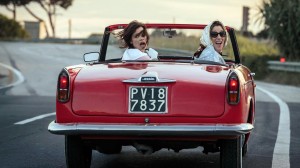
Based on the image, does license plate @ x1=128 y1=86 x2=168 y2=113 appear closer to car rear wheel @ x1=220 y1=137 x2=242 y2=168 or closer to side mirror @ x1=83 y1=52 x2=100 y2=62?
car rear wheel @ x1=220 y1=137 x2=242 y2=168

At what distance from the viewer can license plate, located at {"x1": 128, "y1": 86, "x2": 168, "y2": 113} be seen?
248 inches

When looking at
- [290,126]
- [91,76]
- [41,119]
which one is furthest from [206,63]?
[41,119]

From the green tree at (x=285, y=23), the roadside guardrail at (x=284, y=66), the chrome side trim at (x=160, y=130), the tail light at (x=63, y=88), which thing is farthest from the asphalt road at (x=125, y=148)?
the green tree at (x=285, y=23)

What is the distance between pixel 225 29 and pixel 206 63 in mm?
752

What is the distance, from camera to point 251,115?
741 cm

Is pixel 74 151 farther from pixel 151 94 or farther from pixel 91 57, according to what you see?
pixel 91 57

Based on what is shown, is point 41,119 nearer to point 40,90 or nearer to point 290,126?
point 290,126

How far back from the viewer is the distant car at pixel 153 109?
6273 millimetres

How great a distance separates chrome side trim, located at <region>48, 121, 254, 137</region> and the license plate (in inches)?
5.4

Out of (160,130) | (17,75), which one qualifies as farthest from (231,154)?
(17,75)

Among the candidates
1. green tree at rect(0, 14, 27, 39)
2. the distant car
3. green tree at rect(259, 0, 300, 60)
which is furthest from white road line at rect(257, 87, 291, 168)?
green tree at rect(0, 14, 27, 39)

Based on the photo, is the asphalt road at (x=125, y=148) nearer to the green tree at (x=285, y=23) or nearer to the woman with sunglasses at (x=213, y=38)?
A: the woman with sunglasses at (x=213, y=38)

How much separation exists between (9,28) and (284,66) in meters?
58.7

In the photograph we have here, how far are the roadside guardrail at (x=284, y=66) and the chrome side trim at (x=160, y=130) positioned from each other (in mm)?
20819
